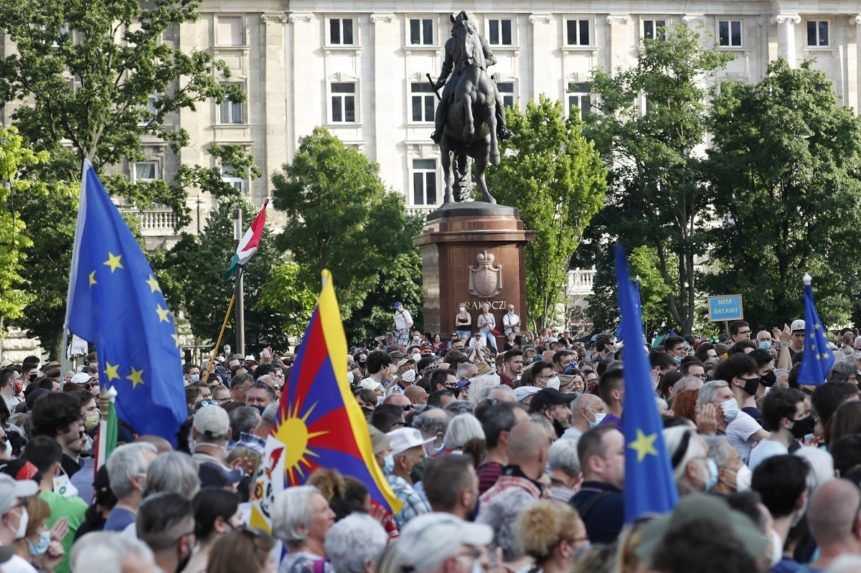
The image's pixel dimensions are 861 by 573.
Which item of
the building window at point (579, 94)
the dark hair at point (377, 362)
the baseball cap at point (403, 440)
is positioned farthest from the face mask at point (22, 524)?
the building window at point (579, 94)

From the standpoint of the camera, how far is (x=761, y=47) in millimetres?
86062

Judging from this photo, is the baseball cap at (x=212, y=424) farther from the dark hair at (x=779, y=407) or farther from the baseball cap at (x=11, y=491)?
the dark hair at (x=779, y=407)

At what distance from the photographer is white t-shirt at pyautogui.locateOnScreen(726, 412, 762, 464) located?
40.8 feet

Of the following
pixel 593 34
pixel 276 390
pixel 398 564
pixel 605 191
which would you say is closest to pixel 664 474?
pixel 398 564

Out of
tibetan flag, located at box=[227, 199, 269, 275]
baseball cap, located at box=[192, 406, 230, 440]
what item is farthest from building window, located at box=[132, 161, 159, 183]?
baseball cap, located at box=[192, 406, 230, 440]

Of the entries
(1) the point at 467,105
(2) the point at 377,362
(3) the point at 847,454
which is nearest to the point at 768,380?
(2) the point at 377,362

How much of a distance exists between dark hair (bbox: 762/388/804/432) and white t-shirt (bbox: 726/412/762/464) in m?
0.94

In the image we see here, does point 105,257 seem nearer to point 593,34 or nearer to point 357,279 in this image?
point 357,279

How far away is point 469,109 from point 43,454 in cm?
2261

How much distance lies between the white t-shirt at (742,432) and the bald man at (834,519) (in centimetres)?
529

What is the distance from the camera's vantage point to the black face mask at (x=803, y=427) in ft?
39.8

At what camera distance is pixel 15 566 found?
811 centimetres

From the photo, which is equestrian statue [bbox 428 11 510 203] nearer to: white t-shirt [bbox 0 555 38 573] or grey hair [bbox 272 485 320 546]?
grey hair [bbox 272 485 320 546]

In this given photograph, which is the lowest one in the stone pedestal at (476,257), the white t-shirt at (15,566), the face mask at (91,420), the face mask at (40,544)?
the face mask at (40,544)
